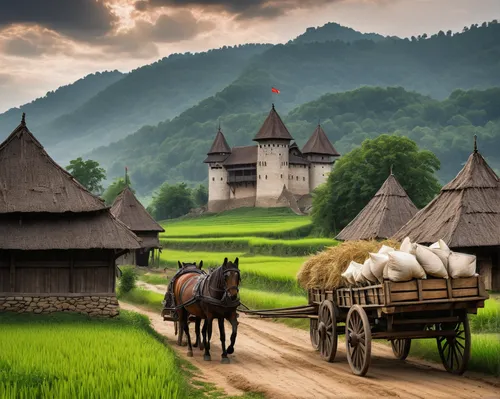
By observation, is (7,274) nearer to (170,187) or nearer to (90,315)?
(90,315)

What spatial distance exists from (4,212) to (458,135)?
558ft

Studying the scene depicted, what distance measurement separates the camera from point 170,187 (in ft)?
383

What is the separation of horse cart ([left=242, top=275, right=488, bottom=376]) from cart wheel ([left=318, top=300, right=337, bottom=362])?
19 mm

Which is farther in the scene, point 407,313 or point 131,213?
point 131,213

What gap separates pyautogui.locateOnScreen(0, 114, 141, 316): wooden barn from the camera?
892 inches

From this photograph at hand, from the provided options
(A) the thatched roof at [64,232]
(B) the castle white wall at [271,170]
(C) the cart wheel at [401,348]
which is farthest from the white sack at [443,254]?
(B) the castle white wall at [271,170]

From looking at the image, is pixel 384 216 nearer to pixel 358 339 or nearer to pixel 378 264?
pixel 358 339

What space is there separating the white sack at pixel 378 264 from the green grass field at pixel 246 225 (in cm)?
5377

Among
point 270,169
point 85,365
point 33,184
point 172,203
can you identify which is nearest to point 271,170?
point 270,169

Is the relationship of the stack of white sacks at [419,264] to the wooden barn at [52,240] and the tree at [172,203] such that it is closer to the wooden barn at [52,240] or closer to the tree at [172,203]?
the wooden barn at [52,240]

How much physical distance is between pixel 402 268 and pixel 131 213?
41.9 metres

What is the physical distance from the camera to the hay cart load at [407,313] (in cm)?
1265

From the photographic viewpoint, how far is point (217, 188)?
370ft

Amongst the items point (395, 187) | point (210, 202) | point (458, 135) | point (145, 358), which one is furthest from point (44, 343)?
point (458, 135)
